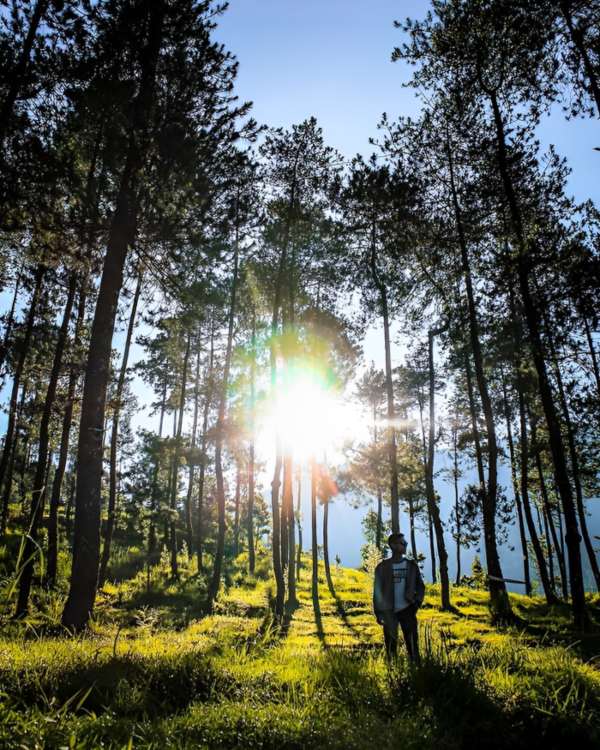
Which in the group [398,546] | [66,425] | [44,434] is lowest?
[398,546]

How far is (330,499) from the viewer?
93.5ft

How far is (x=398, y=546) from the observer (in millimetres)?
7816

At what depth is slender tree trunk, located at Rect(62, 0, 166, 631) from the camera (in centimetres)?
885

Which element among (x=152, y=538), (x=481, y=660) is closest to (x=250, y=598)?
(x=152, y=538)

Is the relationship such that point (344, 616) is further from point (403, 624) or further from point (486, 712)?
point (486, 712)

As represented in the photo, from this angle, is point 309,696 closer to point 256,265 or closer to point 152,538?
point 256,265

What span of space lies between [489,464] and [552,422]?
3946 mm

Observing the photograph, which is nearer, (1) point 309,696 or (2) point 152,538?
(1) point 309,696

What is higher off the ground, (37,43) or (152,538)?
(37,43)

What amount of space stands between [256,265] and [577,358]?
44.0ft

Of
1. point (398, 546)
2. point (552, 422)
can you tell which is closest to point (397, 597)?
point (398, 546)

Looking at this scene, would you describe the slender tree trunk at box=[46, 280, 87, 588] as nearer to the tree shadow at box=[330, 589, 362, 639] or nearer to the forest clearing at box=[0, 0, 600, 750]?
the forest clearing at box=[0, 0, 600, 750]

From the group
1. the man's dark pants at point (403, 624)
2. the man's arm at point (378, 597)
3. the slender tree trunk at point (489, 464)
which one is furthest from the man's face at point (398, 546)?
the slender tree trunk at point (489, 464)

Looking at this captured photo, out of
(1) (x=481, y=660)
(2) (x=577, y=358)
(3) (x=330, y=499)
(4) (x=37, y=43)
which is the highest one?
(4) (x=37, y=43)
